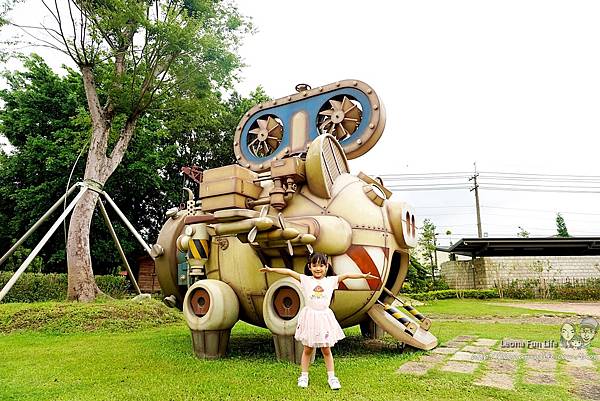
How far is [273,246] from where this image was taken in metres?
5.32

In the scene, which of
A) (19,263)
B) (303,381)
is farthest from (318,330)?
(19,263)

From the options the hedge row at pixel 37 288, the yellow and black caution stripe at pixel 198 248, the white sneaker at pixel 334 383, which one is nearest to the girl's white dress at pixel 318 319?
the white sneaker at pixel 334 383

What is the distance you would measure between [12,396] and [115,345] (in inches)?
127

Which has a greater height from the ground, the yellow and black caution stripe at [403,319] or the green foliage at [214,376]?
the yellow and black caution stripe at [403,319]

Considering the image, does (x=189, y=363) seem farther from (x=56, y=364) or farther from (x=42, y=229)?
(x=42, y=229)

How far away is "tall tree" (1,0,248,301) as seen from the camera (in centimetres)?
1317

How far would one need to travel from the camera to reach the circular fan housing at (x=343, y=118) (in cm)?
717

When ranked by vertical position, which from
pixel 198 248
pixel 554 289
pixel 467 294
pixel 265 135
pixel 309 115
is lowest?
pixel 467 294

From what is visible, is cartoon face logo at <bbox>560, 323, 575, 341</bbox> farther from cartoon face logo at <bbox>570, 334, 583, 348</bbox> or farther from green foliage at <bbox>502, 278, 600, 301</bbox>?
green foliage at <bbox>502, 278, 600, 301</bbox>

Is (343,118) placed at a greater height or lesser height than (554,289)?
greater

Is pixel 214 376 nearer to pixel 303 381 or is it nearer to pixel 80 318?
pixel 303 381

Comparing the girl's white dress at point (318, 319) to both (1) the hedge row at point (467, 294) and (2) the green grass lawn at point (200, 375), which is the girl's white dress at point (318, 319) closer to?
(2) the green grass lawn at point (200, 375)

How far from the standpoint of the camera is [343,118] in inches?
284

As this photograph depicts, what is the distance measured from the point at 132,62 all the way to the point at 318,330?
14103mm
